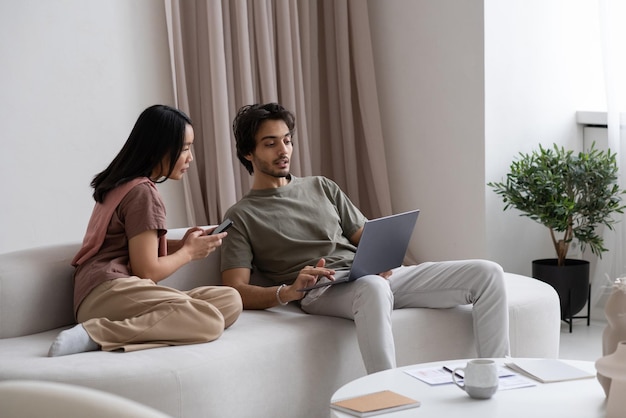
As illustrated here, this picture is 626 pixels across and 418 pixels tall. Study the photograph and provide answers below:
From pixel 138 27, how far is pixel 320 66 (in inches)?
43.8

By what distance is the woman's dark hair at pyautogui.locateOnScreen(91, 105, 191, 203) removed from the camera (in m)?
2.76

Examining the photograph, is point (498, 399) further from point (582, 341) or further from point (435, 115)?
point (435, 115)

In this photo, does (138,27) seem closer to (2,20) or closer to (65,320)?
(2,20)

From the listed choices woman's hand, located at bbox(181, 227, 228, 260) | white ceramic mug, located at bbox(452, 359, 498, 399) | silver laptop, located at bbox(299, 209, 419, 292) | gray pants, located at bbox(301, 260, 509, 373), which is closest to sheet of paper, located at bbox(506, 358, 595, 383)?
white ceramic mug, located at bbox(452, 359, 498, 399)

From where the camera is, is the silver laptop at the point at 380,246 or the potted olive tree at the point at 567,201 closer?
the silver laptop at the point at 380,246

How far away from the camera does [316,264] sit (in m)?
2.96

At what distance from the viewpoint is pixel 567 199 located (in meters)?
4.05

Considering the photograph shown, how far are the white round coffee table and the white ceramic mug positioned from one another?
2 centimetres

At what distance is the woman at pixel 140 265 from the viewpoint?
250 cm

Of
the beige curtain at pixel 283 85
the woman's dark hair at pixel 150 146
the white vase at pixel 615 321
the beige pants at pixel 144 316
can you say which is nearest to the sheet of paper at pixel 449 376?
the white vase at pixel 615 321

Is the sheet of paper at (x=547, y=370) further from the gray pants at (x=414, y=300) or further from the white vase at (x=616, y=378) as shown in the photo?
the gray pants at (x=414, y=300)

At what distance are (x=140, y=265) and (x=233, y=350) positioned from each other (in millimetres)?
399

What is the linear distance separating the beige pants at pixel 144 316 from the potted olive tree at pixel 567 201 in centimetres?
193

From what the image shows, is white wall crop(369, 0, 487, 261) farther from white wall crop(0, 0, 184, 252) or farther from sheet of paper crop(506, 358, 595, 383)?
sheet of paper crop(506, 358, 595, 383)
